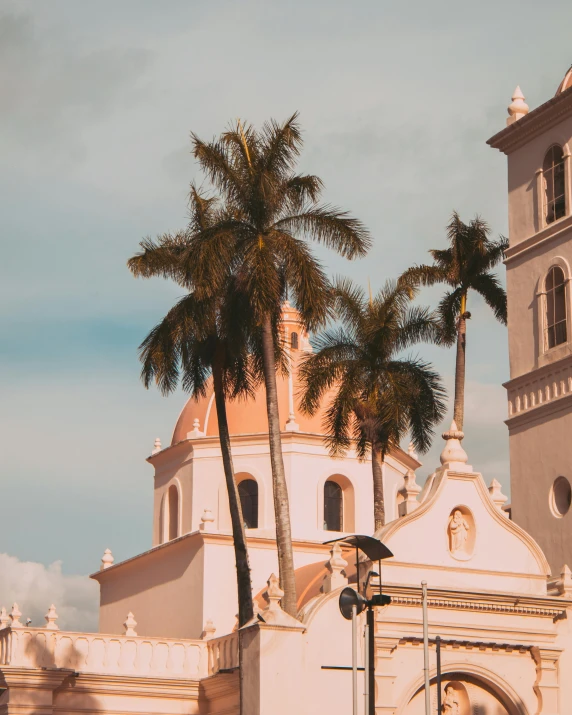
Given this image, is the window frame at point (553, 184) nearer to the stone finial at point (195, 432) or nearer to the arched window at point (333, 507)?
the arched window at point (333, 507)

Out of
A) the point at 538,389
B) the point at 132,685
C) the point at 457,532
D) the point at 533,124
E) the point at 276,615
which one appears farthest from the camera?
the point at 533,124

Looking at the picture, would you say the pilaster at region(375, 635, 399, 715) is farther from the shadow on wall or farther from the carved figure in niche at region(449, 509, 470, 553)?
the shadow on wall

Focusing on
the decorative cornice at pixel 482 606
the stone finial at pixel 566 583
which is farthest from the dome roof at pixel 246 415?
the decorative cornice at pixel 482 606

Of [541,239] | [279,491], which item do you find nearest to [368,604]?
[279,491]

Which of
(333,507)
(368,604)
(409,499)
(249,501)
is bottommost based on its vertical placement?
(368,604)

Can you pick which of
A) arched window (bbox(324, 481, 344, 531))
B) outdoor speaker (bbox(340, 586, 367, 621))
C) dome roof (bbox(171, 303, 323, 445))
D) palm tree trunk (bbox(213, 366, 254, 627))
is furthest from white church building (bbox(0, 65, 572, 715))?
outdoor speaker (bbox(340, 586, 367, 621))

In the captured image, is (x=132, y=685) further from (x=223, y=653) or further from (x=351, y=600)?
(x=351, y=600)

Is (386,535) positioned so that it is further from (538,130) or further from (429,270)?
(538,130)

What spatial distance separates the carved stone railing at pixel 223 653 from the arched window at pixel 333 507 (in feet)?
36.2

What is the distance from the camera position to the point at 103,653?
31.2 meters

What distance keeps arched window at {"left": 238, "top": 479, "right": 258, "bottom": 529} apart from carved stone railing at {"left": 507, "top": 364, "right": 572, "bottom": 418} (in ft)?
31.9

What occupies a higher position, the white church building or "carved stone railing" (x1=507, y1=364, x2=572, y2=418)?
"carved stone railing" (x1=507, y1=364, x2=572, y2=418)

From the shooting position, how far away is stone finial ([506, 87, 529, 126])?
37562 mm

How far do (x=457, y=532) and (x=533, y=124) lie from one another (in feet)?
39.0
